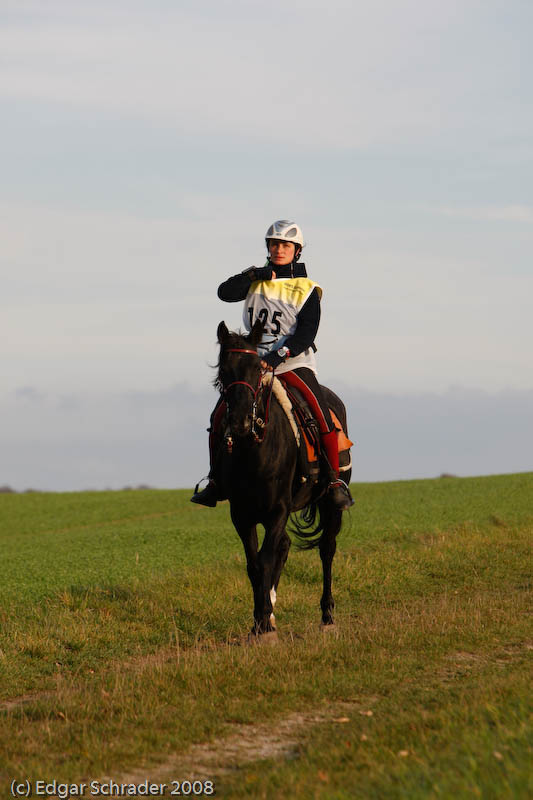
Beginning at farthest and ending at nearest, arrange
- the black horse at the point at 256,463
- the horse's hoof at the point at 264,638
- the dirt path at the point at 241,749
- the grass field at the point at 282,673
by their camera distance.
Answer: the horse's hoof at the point at 264,638 → the black horse at the point at 256,463 → the dirt path at the point at 241,749 → the grass field at the point at 282,673

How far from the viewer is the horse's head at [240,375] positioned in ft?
30.6

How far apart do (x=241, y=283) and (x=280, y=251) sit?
2.08 ft

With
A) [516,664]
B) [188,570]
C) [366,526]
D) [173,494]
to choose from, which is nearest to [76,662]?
[516,664]

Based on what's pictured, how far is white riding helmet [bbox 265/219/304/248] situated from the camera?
10.8m

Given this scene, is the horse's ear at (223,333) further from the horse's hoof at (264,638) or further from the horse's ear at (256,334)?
the horse's hoof at (264,638)

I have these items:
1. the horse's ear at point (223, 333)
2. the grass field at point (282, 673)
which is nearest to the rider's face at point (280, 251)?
the horse's ear at point (223, 333)

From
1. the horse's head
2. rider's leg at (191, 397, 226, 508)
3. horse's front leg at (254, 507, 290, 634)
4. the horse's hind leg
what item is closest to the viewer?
the horse's head

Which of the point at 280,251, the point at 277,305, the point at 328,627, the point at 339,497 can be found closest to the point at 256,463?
the point at 277,305

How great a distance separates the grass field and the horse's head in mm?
2385

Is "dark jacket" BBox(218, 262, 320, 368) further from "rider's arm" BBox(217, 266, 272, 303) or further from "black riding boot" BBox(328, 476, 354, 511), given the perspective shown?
"black riding boot" BBox(328, 476, 354, 511)

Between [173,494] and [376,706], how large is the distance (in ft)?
135

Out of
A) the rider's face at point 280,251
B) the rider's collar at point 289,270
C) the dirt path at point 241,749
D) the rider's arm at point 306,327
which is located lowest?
the dirt path at point 241,749

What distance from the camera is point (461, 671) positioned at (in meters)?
8.77

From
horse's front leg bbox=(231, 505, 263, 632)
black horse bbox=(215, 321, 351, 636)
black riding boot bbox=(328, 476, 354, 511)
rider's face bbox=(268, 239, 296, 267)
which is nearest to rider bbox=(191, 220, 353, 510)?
rider's face bbox=(268, 239, 296, 267)
